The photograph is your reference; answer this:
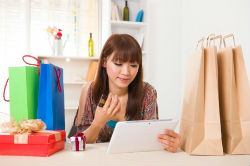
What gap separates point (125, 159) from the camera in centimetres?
80

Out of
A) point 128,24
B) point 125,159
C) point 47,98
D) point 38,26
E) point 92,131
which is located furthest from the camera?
point 38,26

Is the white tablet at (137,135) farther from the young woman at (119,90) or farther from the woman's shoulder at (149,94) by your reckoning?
the woman's shoulder at (149,94)

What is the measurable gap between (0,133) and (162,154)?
0.59 m

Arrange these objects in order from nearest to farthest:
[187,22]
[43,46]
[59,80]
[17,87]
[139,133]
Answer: [139,133], [17,87], [59,80], [187,22], [43,46]

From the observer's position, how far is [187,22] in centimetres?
286

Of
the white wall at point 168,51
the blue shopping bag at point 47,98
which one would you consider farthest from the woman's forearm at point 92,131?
the white wall at point 168,51

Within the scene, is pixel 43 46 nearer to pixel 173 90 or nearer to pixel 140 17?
pixel 140 17

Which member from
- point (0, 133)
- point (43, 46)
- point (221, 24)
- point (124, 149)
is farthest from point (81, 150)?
point (43, 46)

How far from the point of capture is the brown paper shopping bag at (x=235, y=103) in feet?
2.86

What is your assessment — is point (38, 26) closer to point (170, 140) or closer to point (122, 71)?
point (122, 71)

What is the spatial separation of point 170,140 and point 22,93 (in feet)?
2.03

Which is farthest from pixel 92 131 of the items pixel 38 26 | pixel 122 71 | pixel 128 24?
pixel 38 26

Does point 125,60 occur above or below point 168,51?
below

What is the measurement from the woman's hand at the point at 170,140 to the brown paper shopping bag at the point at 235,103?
0.19 m
